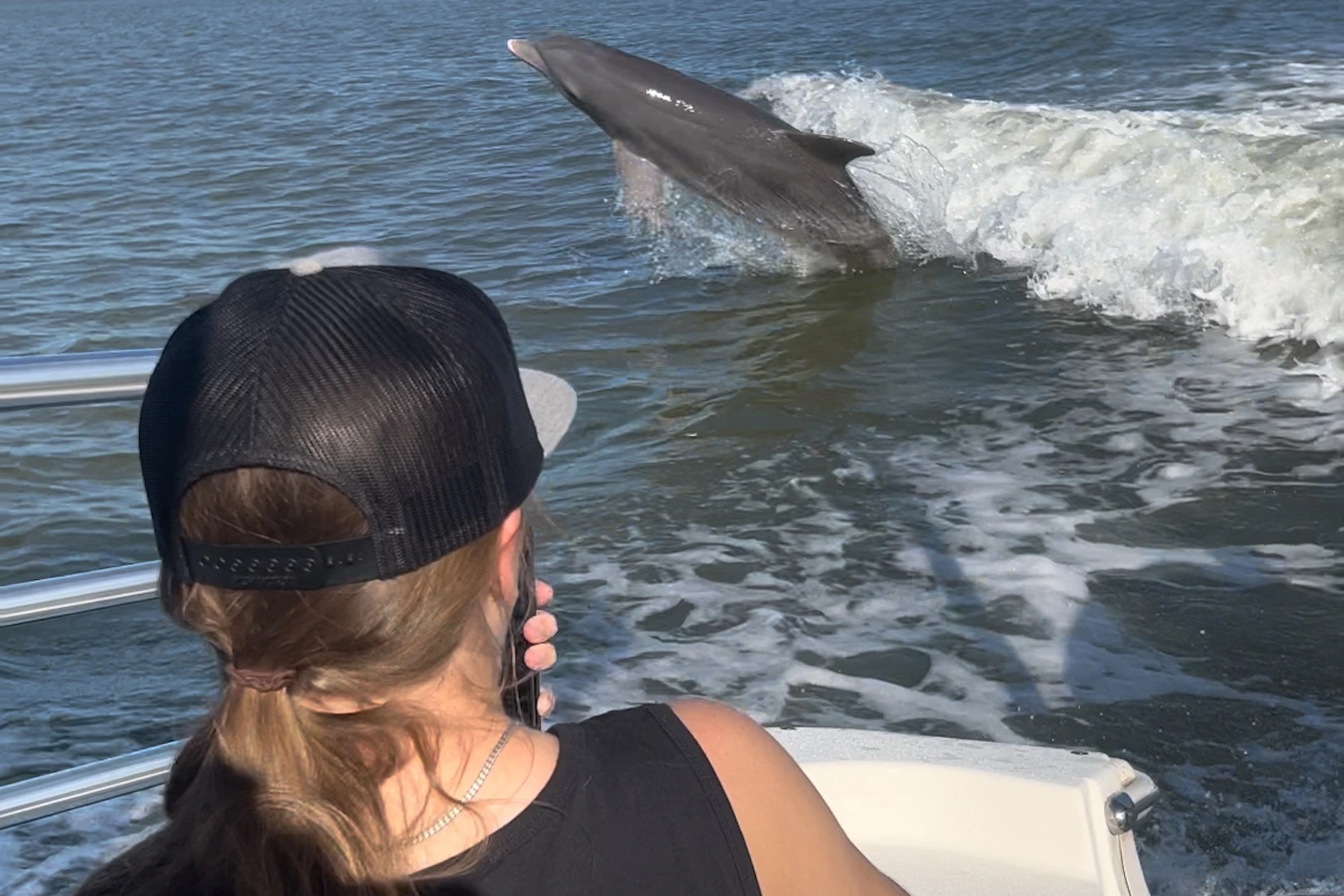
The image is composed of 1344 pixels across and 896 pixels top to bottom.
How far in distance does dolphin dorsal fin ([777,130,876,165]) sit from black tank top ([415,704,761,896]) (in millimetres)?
8059

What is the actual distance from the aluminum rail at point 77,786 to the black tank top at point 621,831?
4.26 ft

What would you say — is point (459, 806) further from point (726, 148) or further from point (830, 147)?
point (726, 148)

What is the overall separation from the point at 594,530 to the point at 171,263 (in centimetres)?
682

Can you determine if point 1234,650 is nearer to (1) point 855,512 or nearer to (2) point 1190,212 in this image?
(1) point 855,512

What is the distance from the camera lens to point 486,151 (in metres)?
15.9

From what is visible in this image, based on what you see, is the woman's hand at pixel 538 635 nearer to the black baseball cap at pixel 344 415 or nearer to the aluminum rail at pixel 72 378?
the black baseball cap at pixel 344 415

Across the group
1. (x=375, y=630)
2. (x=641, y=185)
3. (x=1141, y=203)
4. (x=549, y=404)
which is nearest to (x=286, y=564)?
(x=375, y=630)

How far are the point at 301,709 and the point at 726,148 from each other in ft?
28.2

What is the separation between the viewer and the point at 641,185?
34.3 feet

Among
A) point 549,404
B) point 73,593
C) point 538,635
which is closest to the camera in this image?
point 549,404

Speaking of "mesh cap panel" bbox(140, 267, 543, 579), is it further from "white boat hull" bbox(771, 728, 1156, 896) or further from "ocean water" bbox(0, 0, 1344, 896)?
"white boat hull" bbox(771, 728, 1156, 896)

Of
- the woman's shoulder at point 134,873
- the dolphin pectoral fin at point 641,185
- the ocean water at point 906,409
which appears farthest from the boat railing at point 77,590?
the dolphin pectoral fin at point 641,185

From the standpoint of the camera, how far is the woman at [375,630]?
147 cm

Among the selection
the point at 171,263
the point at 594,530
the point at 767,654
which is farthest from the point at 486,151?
the point at 767,654
